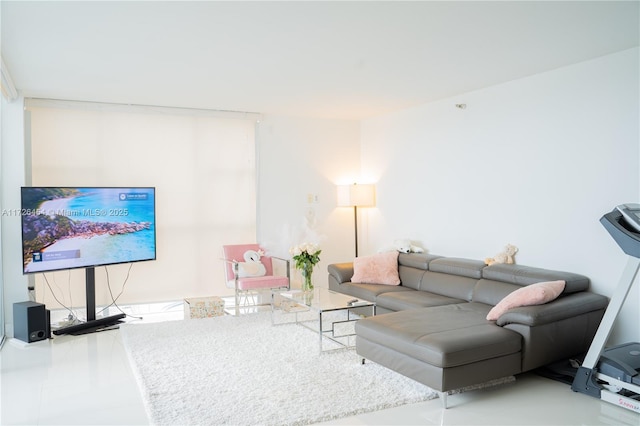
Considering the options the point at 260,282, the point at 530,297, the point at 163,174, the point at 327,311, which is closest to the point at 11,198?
the point at 163,174

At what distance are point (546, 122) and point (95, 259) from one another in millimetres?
4812

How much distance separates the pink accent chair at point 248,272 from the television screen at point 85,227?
3.12ft

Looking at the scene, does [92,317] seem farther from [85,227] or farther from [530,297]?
[530,297]

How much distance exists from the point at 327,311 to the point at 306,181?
9.63ft

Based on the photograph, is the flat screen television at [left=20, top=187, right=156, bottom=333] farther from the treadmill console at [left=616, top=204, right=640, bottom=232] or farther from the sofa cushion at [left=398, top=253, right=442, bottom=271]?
the treadmill console at [left=616, top=204, right=640, bottom=232]

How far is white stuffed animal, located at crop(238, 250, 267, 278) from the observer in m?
6.41

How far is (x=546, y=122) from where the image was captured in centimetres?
482

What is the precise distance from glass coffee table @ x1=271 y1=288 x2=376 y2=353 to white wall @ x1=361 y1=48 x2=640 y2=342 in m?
1.49

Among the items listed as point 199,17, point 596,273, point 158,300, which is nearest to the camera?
point 199,17

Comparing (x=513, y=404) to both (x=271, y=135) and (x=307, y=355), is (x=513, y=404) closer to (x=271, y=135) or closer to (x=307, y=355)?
(x=307, y=355)

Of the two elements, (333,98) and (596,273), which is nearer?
(596,273)

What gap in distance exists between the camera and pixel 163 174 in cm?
655

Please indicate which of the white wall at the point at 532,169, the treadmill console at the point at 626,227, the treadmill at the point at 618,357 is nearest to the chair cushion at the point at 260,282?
the white wall at the point at 532,169

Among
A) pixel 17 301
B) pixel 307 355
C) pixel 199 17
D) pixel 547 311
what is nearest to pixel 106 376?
pixel 307 355
